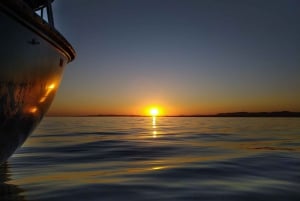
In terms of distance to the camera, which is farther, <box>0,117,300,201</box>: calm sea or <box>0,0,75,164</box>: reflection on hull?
<box>0,117,300,201</box>: calm sea

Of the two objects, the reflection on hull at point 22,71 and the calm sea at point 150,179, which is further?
the calm sea at point 150,179

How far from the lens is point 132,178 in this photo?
6.17 metres

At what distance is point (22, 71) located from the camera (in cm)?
416

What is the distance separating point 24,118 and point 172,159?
4.64 meters

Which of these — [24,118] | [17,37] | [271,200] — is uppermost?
[17,37]

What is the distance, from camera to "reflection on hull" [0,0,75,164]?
3.70 m

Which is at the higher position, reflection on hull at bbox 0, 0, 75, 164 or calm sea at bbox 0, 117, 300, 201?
reflection on hull at bbox 0, 0, 75, 164

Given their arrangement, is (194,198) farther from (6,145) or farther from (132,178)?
(6,145)

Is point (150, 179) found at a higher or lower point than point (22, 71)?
lower

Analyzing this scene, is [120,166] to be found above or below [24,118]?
below

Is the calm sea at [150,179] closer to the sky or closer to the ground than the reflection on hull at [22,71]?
closer to the ground

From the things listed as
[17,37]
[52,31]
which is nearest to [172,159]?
[52,31]

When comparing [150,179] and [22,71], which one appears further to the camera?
[150,179]

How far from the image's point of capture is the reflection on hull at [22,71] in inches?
146
